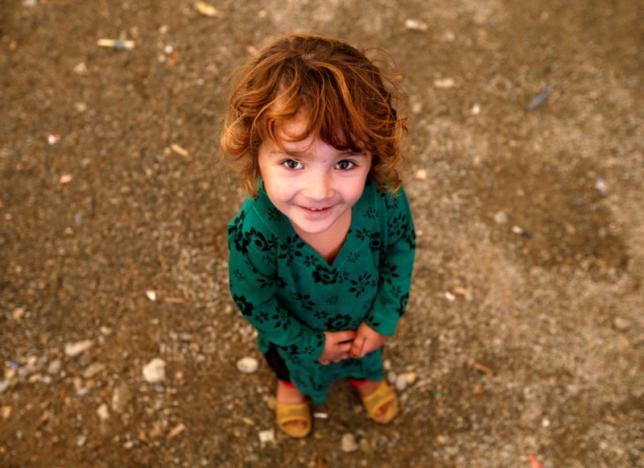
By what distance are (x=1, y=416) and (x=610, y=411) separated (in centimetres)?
275

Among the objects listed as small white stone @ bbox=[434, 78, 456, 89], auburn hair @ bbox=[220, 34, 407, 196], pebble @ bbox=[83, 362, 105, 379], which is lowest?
pebble @ bbox=[83, 362, 105, 379]

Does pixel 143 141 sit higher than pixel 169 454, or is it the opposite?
pixel 143 141

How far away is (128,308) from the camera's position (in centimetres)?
286

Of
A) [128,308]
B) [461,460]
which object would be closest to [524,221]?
[461,460]

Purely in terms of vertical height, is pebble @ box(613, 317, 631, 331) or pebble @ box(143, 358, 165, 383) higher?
pebble @ box(613, 317, 631, 331)

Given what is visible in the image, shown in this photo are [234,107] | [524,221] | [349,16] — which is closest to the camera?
[234,107]

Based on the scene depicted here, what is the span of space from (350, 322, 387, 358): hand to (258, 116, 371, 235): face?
614mm

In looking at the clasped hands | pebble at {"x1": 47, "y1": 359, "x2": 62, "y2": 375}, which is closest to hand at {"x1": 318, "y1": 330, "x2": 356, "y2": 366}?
the clasped hands

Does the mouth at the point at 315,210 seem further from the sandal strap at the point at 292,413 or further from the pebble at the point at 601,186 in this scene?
the pebble at the point at 601,186

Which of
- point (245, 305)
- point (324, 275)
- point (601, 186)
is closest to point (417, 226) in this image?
point (601, 186)

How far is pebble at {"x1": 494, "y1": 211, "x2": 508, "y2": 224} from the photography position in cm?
319

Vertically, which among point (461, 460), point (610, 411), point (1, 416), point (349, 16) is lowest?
point (1, 416)

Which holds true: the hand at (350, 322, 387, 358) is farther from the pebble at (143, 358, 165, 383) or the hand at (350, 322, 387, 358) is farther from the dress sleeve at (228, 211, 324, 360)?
the pebble at (143, 358, 165, 383)

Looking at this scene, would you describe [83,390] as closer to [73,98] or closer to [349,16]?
[73,98]
